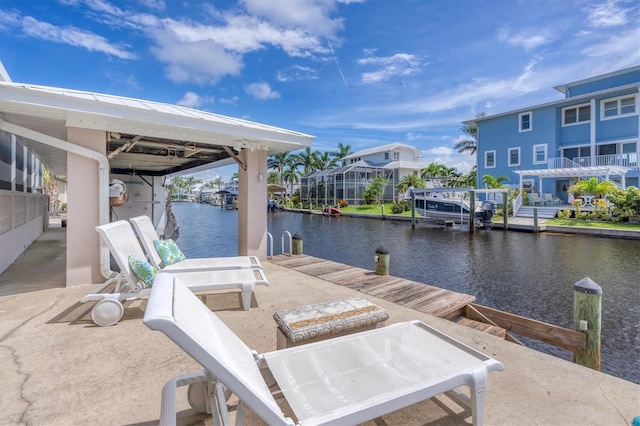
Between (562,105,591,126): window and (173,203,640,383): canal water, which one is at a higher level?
(562,105,591,126): window

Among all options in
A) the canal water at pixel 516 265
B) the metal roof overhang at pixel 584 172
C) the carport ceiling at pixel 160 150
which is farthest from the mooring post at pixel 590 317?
the metal roof overhang at pixel 584 172

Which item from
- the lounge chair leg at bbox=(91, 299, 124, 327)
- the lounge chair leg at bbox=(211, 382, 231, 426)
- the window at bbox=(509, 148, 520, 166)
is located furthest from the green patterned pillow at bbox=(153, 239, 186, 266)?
the window at bbox=(509, 148, 520, 166)

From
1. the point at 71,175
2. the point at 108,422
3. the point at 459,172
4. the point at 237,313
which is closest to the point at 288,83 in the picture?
the point at 71,175

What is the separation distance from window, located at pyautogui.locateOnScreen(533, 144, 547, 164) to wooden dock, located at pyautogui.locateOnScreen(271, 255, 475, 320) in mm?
26153

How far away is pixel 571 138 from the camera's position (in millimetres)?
24578

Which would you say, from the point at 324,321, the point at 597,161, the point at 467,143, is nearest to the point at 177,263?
the point at 324,321

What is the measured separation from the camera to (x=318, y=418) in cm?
157

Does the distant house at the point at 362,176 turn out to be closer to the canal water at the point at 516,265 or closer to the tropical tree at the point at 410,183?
the tropical tree at the point at 410,183

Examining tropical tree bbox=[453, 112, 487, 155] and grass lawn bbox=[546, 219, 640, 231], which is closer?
grass lawn bbox=[546, 219, 640, 231]

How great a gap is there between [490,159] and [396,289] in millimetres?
28716

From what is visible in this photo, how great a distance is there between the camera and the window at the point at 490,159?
2877 centimetres

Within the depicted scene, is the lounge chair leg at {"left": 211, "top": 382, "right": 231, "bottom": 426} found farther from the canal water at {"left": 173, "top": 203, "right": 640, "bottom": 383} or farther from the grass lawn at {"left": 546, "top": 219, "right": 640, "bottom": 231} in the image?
the grass lawn at {"left": 546, "top": 219, "right": 640, "bottom": 231}

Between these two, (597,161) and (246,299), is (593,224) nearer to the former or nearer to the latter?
(597,161)

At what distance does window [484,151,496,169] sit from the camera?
28766 mm
